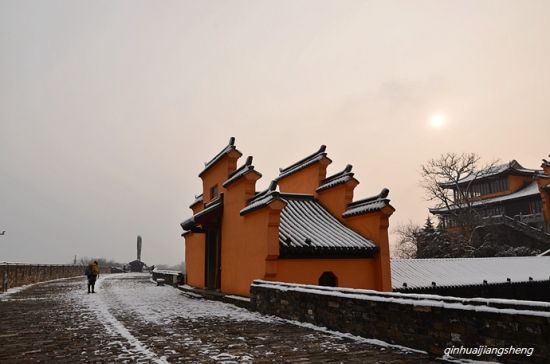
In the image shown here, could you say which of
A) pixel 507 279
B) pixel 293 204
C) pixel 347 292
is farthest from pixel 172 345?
pixel 507 279

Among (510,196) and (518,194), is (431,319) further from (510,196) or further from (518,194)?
(510,196)

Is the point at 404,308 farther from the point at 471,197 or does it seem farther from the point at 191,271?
the point at 471,197

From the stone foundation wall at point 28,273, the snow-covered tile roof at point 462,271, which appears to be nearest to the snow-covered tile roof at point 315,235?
the snow-covered tile roof at point 462,271

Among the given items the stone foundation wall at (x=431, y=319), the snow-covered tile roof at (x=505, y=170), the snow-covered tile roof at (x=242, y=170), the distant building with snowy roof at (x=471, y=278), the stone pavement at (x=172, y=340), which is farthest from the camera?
the snow-covered tile roof at (x=505, y=170)

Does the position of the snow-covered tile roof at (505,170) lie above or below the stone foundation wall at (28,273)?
above

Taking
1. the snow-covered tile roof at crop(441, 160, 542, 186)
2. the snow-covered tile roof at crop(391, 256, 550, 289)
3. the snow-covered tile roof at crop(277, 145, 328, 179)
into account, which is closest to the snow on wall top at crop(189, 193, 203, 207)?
the snow-covered tile roof at crop(277, 145, 328, 179)

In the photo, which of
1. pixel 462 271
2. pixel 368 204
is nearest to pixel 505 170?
pixel 462 271

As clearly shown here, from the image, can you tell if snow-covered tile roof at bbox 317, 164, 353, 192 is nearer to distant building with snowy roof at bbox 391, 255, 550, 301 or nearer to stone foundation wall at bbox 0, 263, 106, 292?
distant building with snowy roof at bbox 391, 255, 550, 301

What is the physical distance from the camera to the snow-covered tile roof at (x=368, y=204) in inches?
560

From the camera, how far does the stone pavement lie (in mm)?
5973

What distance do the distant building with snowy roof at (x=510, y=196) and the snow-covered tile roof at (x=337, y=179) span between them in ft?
78.6

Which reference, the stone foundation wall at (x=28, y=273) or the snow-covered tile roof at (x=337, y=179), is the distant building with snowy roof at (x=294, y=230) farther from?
the stone foundation wall at (x=28, y=273)

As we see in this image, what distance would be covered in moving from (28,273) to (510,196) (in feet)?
143

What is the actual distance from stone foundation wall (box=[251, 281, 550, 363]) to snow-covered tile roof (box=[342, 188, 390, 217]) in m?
6.05
